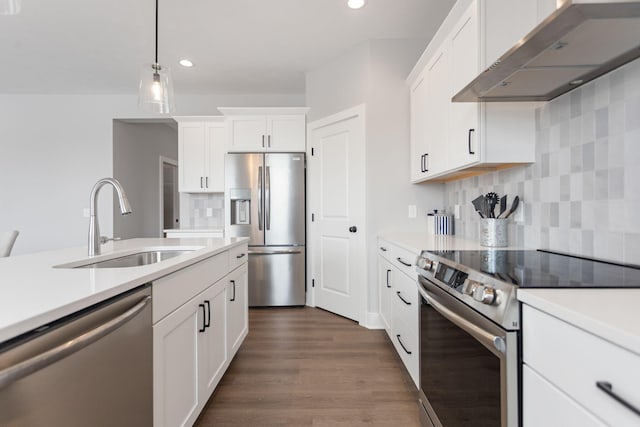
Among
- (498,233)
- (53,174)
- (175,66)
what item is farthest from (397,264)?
(53,174)

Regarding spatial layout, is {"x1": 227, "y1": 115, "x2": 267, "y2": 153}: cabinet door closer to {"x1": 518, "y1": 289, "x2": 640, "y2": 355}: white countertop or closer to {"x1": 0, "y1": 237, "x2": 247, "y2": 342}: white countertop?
{"x1": 0, "y1": 237, "x2": 247, "y2": 342}: white countertop

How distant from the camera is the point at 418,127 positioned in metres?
2.72

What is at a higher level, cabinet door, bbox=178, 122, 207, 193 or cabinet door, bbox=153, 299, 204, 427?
cabinet door, bbox=178, 122, 207, 193

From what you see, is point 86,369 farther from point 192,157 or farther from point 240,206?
point 192,157

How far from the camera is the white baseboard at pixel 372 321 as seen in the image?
9.85 feet

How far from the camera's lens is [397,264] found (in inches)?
87.4

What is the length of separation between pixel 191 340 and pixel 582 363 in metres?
1.42

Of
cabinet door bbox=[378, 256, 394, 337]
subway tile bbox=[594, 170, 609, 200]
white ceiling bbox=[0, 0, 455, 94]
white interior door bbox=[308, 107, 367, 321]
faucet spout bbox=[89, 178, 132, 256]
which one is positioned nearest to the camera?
subway tile bbox=[594, 170, 609, 200]

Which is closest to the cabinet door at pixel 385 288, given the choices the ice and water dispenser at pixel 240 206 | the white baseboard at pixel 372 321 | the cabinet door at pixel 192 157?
the white baseboard at pixel 372 321

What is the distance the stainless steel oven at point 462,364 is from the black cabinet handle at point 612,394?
26 cm

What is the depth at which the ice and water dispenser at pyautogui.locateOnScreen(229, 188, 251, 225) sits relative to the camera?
12.2ft

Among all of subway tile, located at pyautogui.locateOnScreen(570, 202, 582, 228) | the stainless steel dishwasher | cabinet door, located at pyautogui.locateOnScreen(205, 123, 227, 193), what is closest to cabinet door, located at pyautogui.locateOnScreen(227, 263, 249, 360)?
the stainless steel dishwasher

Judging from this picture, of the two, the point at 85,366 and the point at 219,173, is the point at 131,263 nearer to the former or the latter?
the point at 85,366

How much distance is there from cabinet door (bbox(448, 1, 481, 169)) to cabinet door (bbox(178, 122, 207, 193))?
10.7 ft
